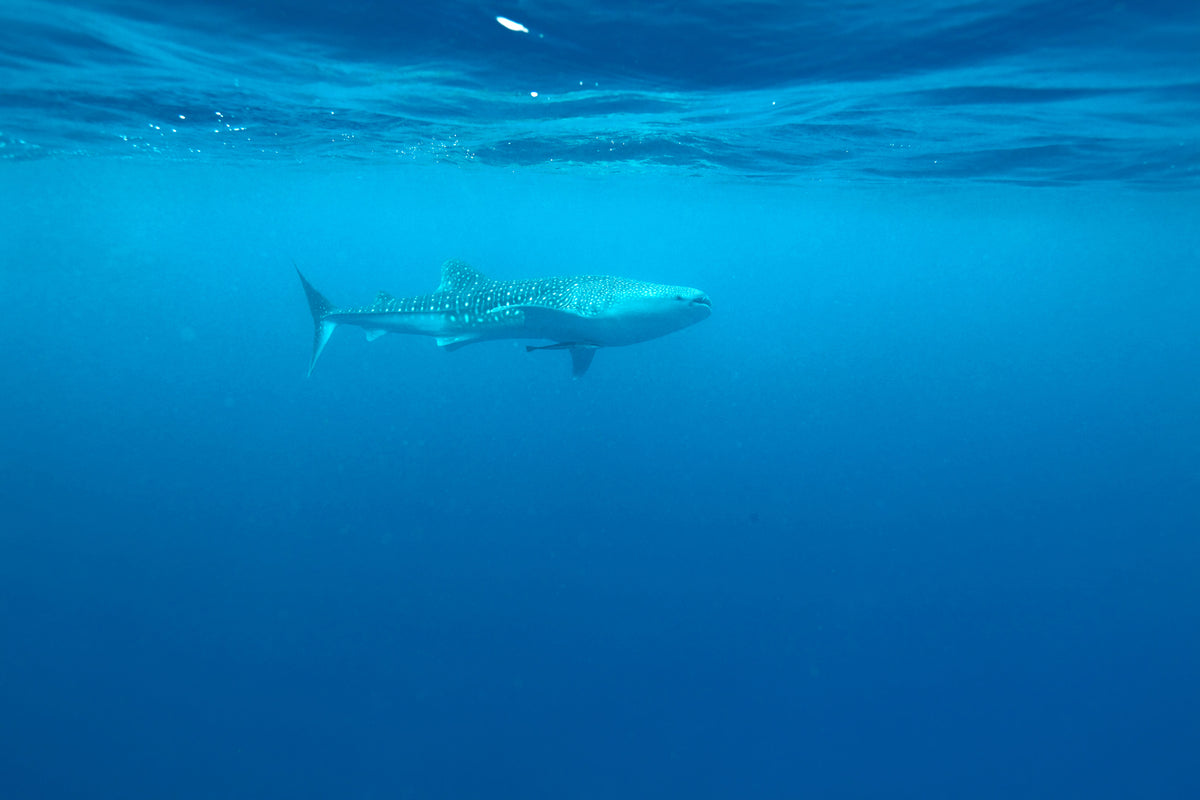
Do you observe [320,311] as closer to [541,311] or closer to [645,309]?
[541,311]

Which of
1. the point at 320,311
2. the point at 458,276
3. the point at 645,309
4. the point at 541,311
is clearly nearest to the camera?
the point at 645,309

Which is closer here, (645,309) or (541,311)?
(645,309)

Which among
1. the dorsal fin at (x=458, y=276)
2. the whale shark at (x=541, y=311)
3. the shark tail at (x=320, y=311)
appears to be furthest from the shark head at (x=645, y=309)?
the shark tail at (x=320, y=311)

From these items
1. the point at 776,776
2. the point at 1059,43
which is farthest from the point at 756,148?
the point at 776,776

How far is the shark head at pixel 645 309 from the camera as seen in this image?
27.9 feet

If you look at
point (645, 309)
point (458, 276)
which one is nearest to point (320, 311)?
point (458, 276)

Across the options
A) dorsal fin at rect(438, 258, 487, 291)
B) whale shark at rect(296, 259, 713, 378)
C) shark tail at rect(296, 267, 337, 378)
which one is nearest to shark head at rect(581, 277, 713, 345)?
whale shark at rect(296, 259, 713, 378)

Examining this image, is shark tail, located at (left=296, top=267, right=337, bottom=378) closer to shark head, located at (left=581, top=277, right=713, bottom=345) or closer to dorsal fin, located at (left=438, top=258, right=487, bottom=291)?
dorsal fin, located at (left=438, top=258, right=487, bottom=291)

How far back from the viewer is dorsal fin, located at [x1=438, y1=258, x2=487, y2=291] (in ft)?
35.1

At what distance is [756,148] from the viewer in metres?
19.4

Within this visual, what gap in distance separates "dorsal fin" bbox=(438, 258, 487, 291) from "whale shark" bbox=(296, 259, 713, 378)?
0.02 m

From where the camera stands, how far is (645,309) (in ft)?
28.8

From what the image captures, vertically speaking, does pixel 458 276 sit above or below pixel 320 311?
above

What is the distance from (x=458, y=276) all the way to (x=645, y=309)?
12.0 ft
